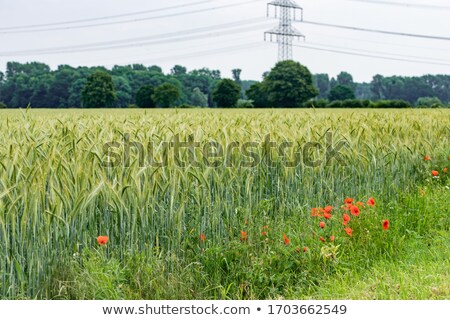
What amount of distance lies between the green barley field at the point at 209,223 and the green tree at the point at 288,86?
144 feet

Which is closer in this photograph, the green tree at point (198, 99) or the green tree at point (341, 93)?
the green tree at point (198, 99)

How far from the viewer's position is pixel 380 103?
1222 inches

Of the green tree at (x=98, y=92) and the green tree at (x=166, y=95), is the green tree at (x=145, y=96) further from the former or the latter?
the green tree at (x=98, y=92)

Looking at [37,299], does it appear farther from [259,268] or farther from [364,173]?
[364,173]

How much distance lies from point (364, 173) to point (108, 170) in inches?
96.2

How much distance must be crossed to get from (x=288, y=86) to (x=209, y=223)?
45.6 meters

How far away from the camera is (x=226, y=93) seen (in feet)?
153

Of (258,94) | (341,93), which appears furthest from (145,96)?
(341,93)

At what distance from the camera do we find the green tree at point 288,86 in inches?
1893

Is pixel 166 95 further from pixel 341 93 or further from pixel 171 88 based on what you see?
pixel 341 93

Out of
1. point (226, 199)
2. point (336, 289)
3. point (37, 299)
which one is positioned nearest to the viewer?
point (37, 299)

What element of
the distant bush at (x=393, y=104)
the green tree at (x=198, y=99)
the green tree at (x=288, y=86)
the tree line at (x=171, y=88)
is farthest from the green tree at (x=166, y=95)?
the distant bush at (x=393, y=104)

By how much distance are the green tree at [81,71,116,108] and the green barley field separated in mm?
42439
